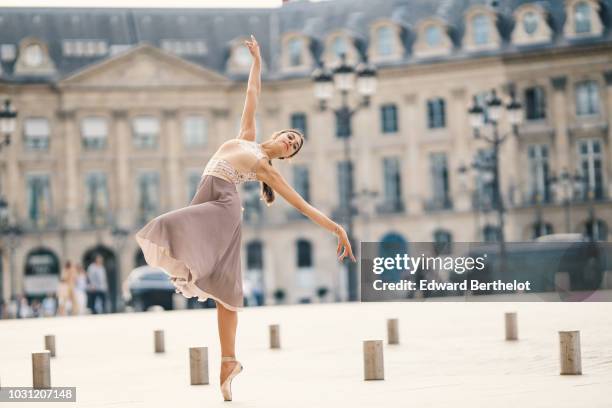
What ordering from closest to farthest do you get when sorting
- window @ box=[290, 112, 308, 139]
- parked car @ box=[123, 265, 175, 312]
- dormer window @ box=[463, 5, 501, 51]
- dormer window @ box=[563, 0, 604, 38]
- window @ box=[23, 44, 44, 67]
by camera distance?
parked car @ box=[123, 265, 175, 312]
dormer window @ box=[563, 0, 604, 38]
dormer window @ box=[463, 5, 501, 51]
window @ box=[23, 44, 44, 67]
window @ box=[290, 112, 308, 139]

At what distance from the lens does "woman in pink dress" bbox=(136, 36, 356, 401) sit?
27.9 ft

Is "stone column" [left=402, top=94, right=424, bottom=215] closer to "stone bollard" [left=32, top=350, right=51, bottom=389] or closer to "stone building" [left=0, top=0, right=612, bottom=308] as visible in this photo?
"stone building" [left=0, top=0, right=612, bottom=308]

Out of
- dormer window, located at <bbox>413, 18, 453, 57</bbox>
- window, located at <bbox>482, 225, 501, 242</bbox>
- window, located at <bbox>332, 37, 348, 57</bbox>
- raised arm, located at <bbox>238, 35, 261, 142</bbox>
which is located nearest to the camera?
raised arm, located at <bbox>238, 35, 261, 142</bbox>

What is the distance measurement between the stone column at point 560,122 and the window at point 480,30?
3664 mm

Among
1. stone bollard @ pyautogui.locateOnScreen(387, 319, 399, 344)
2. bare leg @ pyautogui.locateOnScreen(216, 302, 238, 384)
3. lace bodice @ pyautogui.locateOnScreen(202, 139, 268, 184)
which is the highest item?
lace bodice @ pyautogui.locateOnScreen(202, 139, 268, 184)

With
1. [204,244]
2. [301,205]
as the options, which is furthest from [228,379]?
[301,205]

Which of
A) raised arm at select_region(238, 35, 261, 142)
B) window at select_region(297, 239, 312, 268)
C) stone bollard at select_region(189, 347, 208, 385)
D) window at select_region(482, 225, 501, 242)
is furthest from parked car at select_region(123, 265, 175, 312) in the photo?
raised arm at select_region(238, 35, 261, 142)

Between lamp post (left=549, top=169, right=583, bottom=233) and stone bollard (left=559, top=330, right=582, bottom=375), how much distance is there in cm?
4744

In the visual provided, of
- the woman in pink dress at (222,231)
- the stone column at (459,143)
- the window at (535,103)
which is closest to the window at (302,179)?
the stone column at (459,143)

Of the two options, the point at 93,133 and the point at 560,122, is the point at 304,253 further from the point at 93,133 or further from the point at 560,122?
the point at 560,122

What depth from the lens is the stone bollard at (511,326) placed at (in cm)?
1483

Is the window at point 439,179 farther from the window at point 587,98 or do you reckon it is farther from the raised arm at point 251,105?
the raised arm at point 251,105

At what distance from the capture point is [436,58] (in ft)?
203

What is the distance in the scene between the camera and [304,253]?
2507 inches
